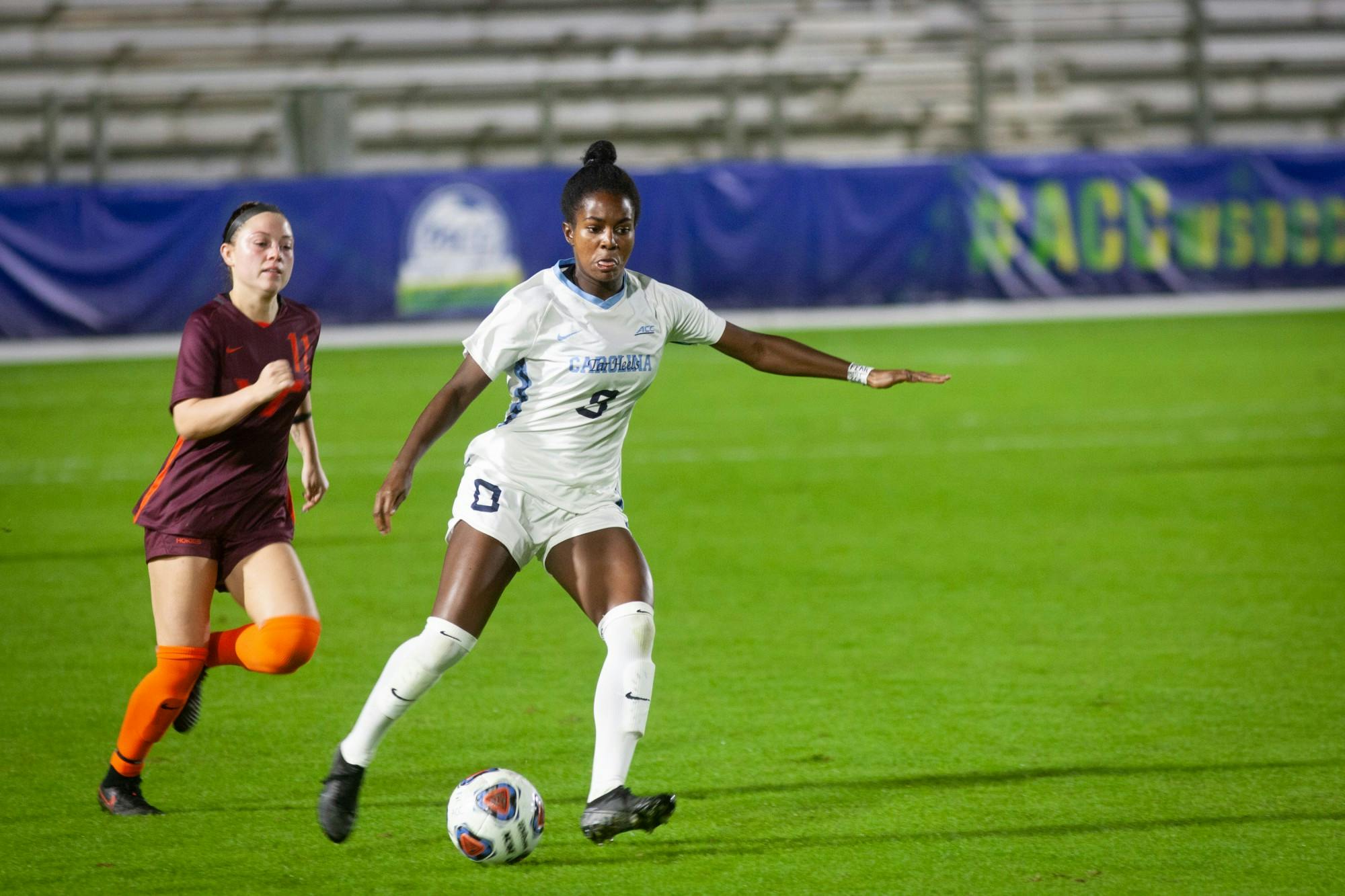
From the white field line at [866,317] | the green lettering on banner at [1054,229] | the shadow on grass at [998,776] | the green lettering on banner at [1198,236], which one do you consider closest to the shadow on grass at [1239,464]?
the shadow on grass at [998,776]

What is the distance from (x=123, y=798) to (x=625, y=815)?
1669 mm

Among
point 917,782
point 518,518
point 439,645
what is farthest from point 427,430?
point 917,782

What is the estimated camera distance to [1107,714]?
5.94 m

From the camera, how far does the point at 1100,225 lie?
76.3ft

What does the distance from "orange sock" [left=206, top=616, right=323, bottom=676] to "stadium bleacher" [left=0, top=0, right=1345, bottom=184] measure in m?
19.4

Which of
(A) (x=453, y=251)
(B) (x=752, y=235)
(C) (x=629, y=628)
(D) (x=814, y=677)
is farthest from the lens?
(B) (x=752, y=235)

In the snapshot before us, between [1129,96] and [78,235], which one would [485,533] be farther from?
[1129,96]

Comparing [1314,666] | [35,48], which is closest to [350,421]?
[1314,666]

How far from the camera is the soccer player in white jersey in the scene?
4531mm

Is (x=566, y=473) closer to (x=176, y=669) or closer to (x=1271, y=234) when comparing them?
(x=176, y=669)

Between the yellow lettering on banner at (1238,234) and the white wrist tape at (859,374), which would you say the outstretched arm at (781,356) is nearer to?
the white wrist tape at (859,374)

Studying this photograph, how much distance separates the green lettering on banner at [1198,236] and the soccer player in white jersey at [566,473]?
778 inches

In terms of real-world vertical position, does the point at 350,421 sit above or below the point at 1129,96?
below

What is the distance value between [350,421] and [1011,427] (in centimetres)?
568
